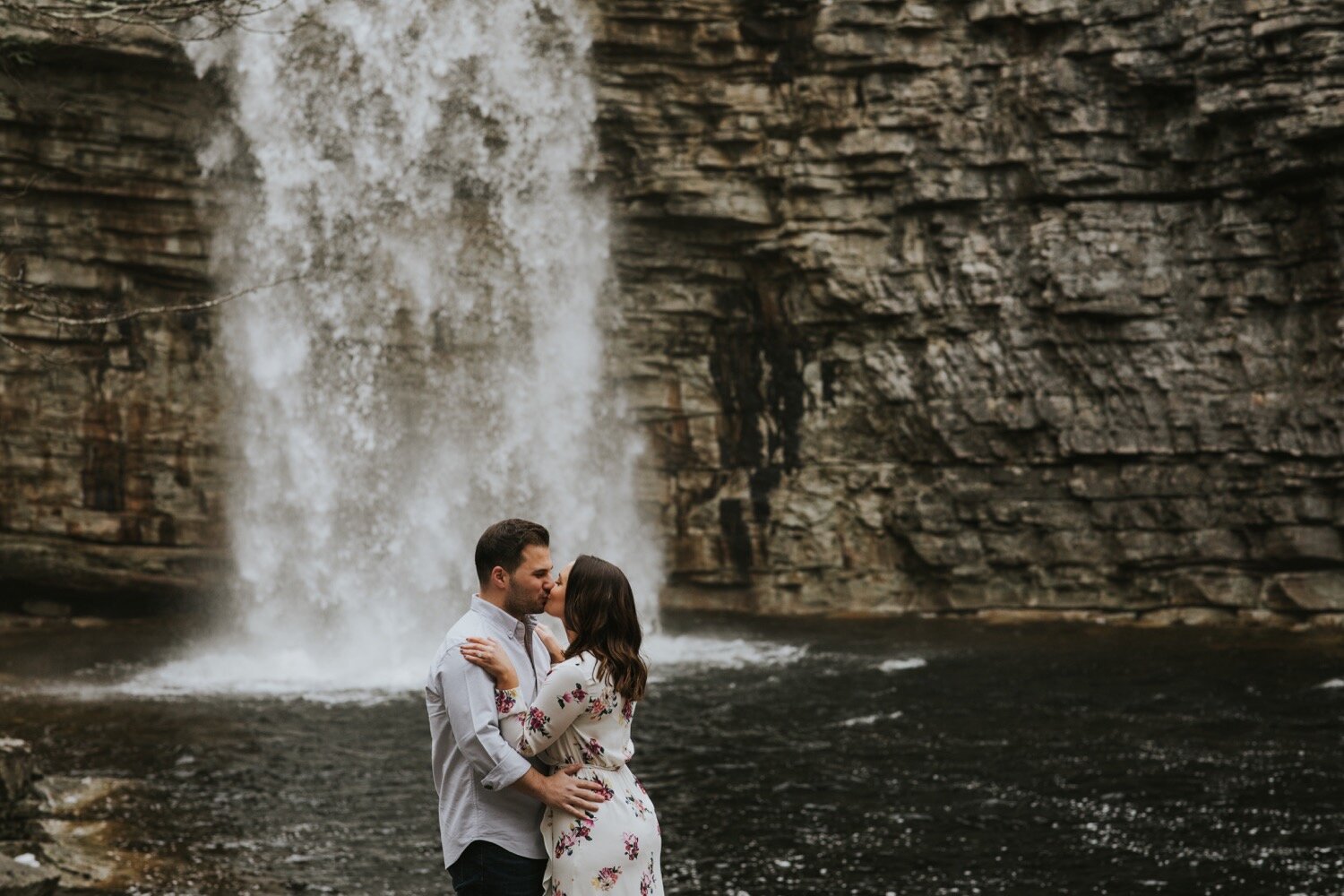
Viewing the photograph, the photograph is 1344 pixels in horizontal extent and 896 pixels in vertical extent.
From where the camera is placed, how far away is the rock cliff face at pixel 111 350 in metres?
19.9

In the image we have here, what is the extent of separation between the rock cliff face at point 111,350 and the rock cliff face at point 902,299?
0.05 metres

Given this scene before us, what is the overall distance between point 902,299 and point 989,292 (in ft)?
4.19

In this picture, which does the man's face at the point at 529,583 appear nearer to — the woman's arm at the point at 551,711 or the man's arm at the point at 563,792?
the woman's arm at the point at 551,711

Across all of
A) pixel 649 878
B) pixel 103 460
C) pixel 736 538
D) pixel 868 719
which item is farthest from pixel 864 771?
pixel 103 460

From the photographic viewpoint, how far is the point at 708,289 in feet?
72.4

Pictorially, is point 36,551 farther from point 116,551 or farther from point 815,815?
point 815,815

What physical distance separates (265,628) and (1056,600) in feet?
37.8

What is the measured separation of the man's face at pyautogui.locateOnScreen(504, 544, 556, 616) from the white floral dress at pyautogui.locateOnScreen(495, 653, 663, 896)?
277mm

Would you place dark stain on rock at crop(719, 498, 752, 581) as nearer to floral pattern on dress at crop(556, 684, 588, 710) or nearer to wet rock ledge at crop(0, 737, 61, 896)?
wet rock ledge at crop(0, 737, 61, 896)

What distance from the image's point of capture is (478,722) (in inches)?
174

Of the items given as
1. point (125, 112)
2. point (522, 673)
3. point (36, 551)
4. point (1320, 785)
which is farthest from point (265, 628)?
point (522, 673)

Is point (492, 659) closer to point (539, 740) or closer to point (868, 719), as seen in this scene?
point (539, 740)

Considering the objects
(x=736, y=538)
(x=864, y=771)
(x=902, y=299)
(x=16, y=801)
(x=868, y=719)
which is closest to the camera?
(x=16, y=801)

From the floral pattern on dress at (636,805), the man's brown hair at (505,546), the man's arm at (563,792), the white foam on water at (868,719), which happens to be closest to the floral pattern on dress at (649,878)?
the floral pattern on dress at (636,805)
